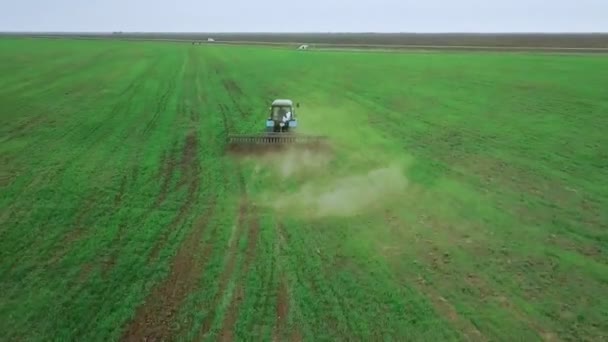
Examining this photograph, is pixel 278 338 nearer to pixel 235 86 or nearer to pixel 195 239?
pixel 195 239

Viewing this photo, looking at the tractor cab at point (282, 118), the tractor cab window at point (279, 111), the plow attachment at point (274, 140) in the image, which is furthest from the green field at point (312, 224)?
the tractor cab window at point (279, 111)

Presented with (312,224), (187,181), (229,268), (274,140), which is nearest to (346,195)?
(312,224)

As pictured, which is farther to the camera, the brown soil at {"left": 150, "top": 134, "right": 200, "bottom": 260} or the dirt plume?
the dirt plume

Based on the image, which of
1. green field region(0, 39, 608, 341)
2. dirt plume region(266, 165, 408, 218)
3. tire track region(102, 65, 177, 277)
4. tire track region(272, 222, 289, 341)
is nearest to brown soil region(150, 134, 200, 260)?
green field region(0, 39, 608, 341)

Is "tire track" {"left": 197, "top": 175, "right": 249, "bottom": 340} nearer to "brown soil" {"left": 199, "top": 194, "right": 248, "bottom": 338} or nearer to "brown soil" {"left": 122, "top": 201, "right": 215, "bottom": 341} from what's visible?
"brown soil" {"left": 199, "top": 194, "right": 248, "bottom": 338}

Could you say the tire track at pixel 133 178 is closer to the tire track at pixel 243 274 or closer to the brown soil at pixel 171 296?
the brown soil at pixel 171 296

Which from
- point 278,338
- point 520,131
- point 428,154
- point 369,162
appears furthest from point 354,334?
point 520,131
